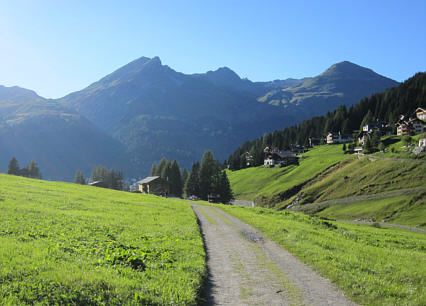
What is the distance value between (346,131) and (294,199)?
100836mm

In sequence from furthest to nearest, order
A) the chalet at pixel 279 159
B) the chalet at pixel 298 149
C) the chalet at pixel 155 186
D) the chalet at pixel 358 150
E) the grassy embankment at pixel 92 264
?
the chalet at pixel 298 149 < the chalet at pixel 279 159 < the chalet at pixel 358 150 < the chalet at pixel 155 186 < the grassy embankment at pixel 92 264

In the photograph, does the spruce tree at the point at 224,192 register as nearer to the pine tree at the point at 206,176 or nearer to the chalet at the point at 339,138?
the pine tree at the point at 206,176

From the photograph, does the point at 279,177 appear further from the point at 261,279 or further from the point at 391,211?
the point at 261,279

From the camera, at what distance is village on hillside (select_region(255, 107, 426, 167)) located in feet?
425

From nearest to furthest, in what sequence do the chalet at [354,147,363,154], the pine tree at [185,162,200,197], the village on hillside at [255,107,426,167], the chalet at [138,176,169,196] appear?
the chalet at [138,176,169,196], the pine tree at [185,162,200,197], the village on hillside at [255,107,426,167], the chalet at [354,147,363,154]

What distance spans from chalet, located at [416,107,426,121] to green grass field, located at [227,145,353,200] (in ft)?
137

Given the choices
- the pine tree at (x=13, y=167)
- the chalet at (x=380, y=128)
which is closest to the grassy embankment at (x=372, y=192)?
the chalet at (x=380, y=128)

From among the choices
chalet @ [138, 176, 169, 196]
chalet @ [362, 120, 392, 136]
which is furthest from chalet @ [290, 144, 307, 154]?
chalet @ [138, 176, 169, 196]

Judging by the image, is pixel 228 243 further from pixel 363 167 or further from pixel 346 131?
pixel 346 131

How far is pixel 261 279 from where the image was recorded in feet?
39.6

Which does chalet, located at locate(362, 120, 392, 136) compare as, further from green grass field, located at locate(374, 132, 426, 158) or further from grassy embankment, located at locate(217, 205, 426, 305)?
grassy embankment, located at locate(217, 205, 426, 305)

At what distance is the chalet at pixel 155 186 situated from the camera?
10425cm

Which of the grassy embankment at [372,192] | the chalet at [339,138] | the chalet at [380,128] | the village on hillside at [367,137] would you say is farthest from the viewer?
the chalet at [339,138]

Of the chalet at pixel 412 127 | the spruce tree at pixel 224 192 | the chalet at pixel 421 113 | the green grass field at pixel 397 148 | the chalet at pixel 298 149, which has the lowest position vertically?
the spruce tree at pixel 224 192
